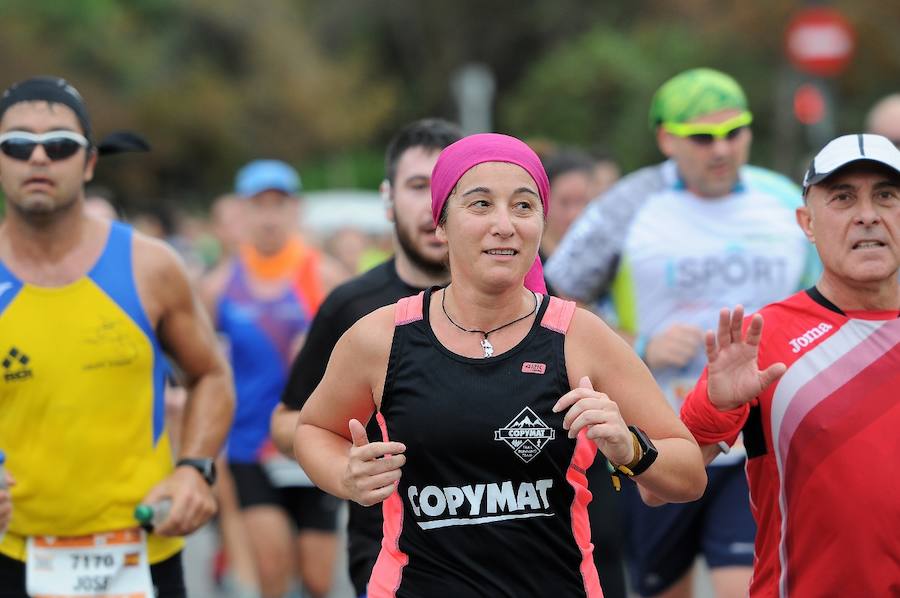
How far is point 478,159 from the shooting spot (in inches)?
158

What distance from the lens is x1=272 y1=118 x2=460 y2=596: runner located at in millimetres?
5297

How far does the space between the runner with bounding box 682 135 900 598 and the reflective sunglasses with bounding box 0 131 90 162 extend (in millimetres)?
2485

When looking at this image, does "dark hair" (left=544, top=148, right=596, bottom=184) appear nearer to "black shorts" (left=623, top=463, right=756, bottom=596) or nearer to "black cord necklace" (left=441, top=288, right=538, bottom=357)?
"black shorts" (left=623, top=463, right=756, bottom=596)

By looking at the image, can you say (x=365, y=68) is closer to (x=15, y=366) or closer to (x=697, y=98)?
(x=697, y=98)

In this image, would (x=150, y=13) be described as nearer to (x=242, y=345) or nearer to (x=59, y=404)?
(x=242, y=345)

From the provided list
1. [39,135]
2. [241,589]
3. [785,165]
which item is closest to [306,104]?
[785,165]

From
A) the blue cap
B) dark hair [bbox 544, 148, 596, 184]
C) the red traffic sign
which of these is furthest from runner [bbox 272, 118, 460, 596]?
the red traffic sign

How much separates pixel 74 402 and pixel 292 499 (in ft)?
11.4

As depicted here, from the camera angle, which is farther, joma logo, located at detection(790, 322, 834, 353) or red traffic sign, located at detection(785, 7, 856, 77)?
red traffic sign, located at detection(785, 7, 856, 77)

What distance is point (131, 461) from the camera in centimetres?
540

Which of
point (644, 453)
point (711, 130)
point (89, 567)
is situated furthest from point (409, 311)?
point (711, 130)

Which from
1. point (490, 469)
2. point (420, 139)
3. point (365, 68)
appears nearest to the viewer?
point (490, 469)

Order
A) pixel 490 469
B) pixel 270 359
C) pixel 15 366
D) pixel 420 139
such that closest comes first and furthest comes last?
pixel 490 469, pixel 15 366, pixel 420 139, pixel 270 359

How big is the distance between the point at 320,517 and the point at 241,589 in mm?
1573
